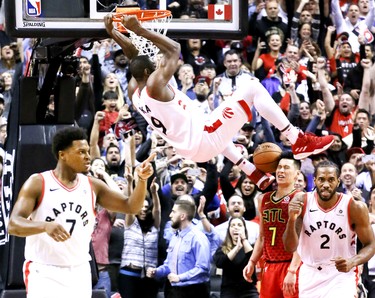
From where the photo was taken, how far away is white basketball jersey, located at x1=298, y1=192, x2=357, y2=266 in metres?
9.55

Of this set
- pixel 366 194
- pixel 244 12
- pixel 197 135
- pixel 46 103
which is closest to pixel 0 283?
pixel 46 103

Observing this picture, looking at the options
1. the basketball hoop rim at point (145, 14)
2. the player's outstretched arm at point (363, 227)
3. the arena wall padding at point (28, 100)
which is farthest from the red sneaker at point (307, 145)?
the arena wall padding at point (28, 100)

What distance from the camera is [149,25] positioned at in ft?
30.0

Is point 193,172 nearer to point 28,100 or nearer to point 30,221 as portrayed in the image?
point 28,100

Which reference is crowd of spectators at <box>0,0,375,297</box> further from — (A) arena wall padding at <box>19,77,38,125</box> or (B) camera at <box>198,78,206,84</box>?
(A) arena wall padding at <box>19,77,38,125</box>

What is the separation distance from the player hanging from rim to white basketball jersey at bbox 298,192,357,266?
518mm

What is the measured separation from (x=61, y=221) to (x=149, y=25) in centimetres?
185

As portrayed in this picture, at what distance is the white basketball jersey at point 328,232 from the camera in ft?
31.3

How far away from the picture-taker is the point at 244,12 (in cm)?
948

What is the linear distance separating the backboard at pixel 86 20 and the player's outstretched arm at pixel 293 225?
1486 mm

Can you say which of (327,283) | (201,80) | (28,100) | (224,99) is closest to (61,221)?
(28,100)

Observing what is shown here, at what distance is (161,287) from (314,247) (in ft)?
11.5

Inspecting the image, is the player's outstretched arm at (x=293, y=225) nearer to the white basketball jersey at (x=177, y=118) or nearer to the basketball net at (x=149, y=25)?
the white basketball jersey at (x=177, y=118)

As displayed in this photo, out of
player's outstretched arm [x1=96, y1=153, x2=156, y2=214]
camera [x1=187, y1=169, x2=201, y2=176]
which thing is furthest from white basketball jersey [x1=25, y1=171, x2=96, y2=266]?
camera [x1=187, y1=169, x2=201, y2=176]
